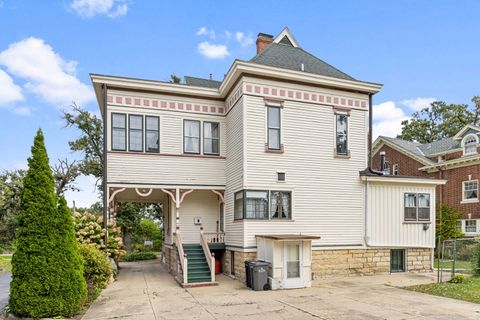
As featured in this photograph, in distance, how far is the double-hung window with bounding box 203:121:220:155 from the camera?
51.5ft

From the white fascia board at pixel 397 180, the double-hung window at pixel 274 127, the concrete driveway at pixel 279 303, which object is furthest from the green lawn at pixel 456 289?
the double-hung window at pixel 274 127

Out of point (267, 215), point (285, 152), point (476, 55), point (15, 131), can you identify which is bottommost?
point (267, 215)

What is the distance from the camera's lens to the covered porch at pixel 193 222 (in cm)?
1386

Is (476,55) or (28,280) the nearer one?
(28,280)

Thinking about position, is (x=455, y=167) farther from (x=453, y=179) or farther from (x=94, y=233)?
(x=94, y=233)

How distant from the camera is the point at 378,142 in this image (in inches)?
1271

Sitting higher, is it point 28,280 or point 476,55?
point 476,55

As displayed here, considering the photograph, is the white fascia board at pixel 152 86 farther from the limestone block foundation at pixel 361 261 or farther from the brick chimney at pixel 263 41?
the limestone block foundation at pixel 361 261

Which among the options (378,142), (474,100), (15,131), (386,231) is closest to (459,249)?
(386,231)

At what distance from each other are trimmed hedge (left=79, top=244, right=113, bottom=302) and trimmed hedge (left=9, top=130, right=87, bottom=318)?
2.36 m

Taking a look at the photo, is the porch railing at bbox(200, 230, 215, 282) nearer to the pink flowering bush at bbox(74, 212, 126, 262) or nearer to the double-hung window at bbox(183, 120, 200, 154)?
the pink flowering bush at bbox(74, 212, 126, 262)

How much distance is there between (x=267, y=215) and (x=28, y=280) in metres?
7.87

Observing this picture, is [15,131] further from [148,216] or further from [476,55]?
[476,55]

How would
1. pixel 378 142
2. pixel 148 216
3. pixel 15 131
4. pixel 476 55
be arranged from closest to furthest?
pixel 15 131 < pixel 476 55 < pixel 378 142 < pixel 148 216
